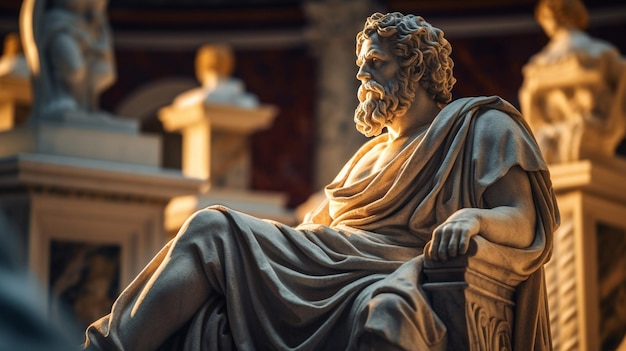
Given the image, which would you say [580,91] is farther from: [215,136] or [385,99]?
[215,136]

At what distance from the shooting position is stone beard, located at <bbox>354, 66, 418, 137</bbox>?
176 inches

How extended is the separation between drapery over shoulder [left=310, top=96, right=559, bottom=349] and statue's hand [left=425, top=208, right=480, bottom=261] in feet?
0.93

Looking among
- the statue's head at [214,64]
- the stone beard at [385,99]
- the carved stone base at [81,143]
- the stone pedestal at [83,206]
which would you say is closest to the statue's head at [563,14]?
the stone pedestal at [83,206]

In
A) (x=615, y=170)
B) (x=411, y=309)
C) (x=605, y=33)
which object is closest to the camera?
(x=411, y=309)

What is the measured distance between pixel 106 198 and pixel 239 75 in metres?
7.57

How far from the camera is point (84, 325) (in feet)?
24.7

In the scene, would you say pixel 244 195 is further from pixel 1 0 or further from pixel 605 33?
pixel 1 0

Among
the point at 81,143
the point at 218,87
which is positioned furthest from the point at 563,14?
the point at 218,87

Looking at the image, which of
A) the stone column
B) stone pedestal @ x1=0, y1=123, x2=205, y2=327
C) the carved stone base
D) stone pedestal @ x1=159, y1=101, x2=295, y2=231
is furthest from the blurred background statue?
the stone column

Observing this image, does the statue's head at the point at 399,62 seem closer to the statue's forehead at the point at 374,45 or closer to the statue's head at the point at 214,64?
the statue's forehead at the point at 374,45

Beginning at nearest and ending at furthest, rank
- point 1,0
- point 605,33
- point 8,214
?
1. point 8,214
2. point 605,33
3. point 1,0

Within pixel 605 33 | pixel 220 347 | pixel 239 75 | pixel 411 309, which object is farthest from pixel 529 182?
pixel 239 75

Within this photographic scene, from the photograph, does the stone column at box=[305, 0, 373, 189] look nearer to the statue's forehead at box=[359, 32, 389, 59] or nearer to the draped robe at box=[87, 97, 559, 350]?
the statue's forehead at box=[359, 32, 389, 59]

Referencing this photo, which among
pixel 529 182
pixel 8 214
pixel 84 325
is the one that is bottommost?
pixel 84 325
